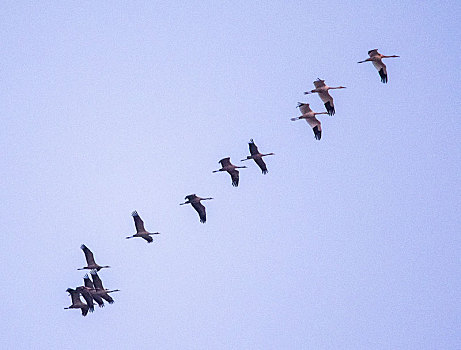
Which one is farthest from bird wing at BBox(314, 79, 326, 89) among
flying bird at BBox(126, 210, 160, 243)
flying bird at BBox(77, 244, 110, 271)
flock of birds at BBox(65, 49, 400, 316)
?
flying bird at BBox(77, 244, 110, 271)

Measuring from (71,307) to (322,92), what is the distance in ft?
54.7

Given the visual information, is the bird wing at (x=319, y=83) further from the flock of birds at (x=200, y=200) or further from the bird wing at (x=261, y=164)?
the bird wing at (x=261, y=164)

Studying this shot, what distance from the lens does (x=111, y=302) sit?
82.2 metres

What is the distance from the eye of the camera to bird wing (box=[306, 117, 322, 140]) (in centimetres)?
7956

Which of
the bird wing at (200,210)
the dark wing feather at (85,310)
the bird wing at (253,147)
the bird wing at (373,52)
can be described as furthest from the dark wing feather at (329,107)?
the dark wing feather at (85,310)

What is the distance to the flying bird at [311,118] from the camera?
260 ft

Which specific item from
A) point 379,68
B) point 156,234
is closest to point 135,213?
point 156,234

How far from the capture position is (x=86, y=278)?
268ft

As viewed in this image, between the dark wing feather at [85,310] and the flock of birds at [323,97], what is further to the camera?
the dark wing feather at [85,310]

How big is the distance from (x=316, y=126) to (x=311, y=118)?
19.6 inches

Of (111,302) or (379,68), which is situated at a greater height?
(379,68)

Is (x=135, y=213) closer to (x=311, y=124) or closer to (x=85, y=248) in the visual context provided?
(x=85, y=248)

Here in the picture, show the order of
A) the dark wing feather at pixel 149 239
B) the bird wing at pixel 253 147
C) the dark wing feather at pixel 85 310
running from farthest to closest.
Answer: the dark wing feather at pixel 85 310 < the dark wing feather at pixel 149 239 < the bird wing at pixel 253 147

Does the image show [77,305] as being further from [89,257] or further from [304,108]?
[304,108]
